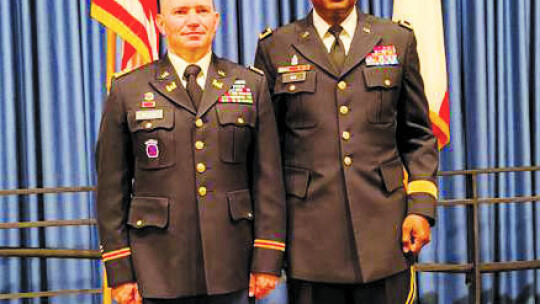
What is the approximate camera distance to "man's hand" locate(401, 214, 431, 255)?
1571 millimetres

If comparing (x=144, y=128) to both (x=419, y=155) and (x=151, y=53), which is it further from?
(x=151, y=53)

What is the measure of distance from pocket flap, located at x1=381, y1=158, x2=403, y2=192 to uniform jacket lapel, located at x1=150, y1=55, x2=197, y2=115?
45 centimetres

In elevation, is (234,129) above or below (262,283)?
above

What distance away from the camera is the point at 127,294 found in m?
1.54

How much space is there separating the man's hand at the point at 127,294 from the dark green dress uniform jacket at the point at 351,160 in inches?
13.9

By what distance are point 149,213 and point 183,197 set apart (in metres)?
0.08

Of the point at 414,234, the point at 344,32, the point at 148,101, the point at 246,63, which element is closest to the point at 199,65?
the point at 148,101

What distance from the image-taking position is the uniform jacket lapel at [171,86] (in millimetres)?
1556

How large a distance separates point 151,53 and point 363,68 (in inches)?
47.5

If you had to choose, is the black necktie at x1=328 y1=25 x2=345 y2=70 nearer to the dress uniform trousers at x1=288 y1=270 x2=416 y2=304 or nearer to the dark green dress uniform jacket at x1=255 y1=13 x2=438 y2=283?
the dark green dress uniform jacket at x1=255 y1=13 x2=438 y2=283

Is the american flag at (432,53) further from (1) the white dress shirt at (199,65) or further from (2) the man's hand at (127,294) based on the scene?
(2) the man's hand at (127,294)

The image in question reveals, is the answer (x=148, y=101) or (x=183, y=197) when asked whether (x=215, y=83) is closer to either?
(x=148, y=101)

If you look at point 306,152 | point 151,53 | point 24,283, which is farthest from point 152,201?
point 24,283

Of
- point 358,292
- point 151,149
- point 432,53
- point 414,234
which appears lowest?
point 358,292
